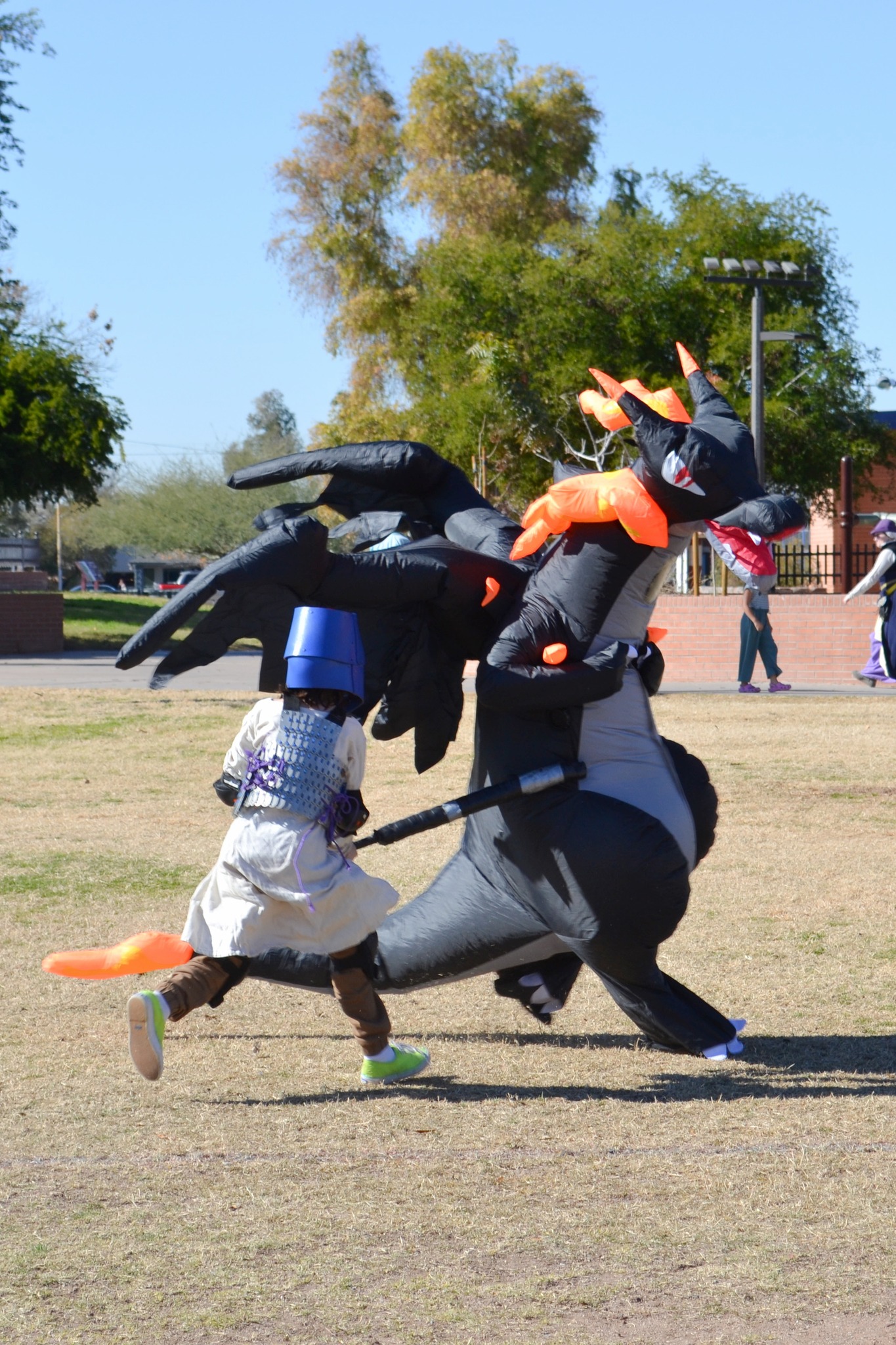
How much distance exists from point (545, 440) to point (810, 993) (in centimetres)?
2491

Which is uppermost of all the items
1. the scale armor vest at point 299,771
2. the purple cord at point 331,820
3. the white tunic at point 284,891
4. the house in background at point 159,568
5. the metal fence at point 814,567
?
the house in background at point 159,568

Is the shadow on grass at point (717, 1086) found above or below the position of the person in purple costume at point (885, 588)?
below

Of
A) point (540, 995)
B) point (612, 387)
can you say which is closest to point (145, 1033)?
point (540, 995)

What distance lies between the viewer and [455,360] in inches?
1212

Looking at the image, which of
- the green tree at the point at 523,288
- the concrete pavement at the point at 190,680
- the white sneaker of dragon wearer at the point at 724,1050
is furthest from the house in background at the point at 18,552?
the white sneaker of dragon wearer at the point at 724,1050

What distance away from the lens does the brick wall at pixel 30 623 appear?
27.6 m

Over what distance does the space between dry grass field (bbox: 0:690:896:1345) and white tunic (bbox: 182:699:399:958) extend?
0.47 m

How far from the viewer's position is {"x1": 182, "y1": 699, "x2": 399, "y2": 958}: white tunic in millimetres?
4402

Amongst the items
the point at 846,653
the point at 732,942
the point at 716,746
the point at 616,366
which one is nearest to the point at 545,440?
the point at 616,366

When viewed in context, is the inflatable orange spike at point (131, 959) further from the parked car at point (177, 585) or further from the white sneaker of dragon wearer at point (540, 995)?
the parked car at point (177, 585)

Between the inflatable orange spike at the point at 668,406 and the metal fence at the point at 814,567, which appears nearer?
the inflatable orange spike at the point at 668,406

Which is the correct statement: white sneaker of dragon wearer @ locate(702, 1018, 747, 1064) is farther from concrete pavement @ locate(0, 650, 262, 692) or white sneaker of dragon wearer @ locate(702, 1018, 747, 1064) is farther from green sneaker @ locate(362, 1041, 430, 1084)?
concrete pavement @ locate(0, 650, 262, 692)

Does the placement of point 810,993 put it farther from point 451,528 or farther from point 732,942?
point 451,528

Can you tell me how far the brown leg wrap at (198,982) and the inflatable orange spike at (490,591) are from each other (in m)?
1.32
